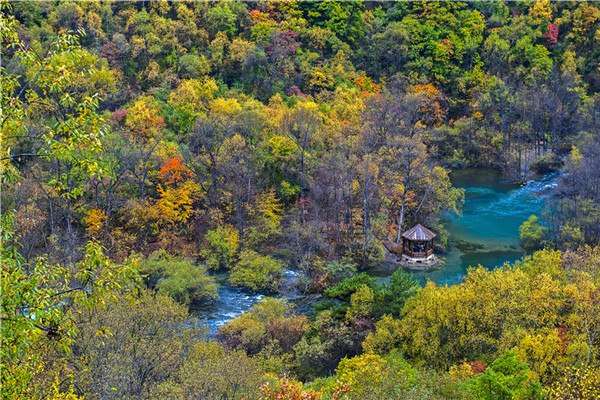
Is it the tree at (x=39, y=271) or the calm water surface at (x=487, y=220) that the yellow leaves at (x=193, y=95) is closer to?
the calm water surface at (x=487, y=220)

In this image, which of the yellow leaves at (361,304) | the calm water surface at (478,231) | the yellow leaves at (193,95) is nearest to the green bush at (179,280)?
the calm water surface at (478,231)

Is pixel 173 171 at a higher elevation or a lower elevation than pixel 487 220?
higher

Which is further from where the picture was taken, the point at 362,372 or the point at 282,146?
the point at 282,146

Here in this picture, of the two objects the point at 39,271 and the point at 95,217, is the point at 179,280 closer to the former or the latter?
the point at 95,217

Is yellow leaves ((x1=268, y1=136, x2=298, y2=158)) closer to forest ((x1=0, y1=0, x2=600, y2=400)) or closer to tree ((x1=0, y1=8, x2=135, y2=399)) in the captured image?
forest ((x1=0, y1=0, x2=600, y2=400))

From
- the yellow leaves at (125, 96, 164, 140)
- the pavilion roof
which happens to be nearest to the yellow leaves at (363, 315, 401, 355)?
the pavilion roof

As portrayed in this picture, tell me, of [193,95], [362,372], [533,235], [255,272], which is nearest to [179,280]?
[255,272]
